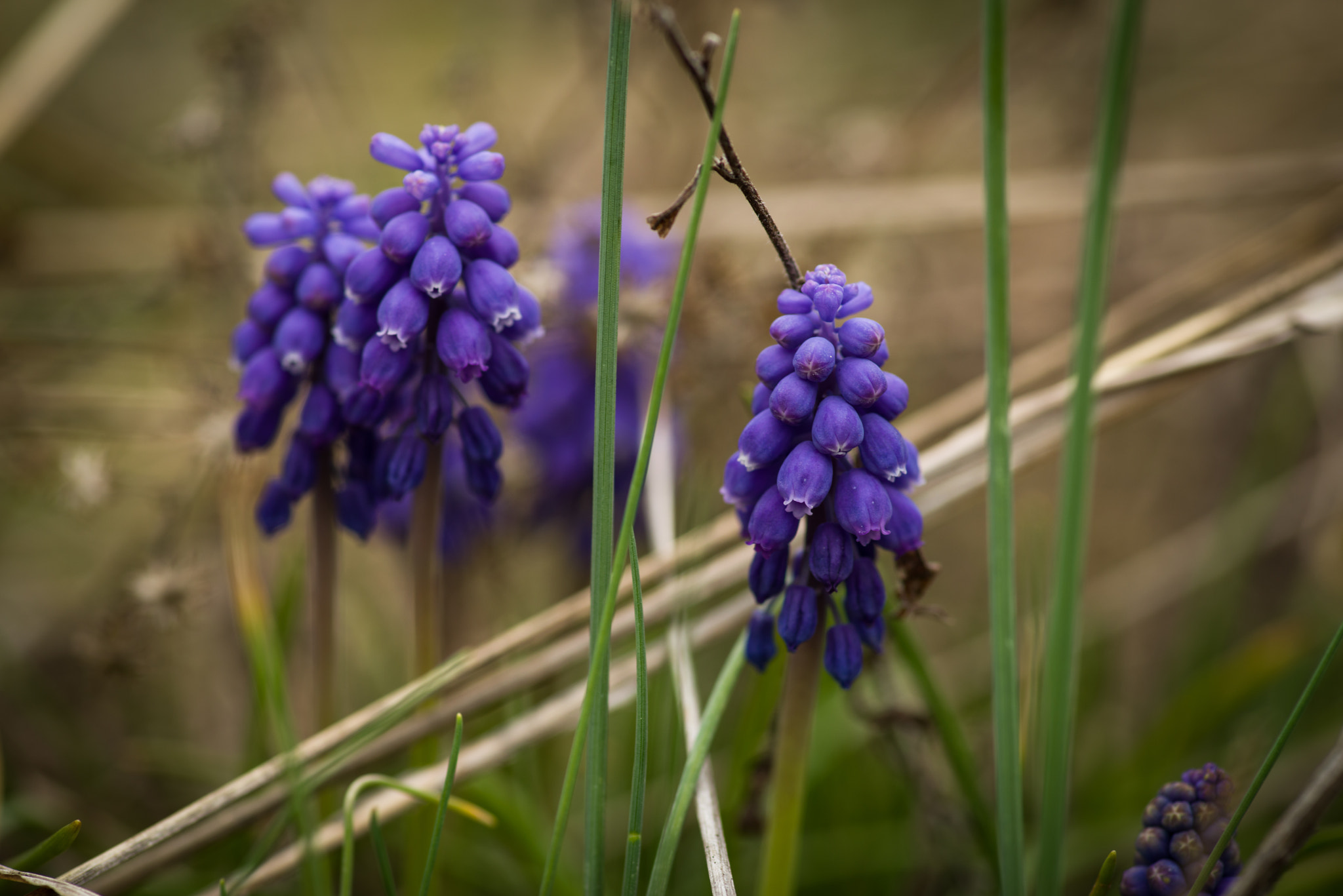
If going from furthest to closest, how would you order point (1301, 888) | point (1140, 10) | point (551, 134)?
point (551, 134)
point (1301, 888)
point (1140, 10)

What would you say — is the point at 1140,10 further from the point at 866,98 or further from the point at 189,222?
the point at 866,98

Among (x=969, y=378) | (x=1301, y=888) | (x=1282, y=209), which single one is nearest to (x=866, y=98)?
(x=969, y=378)

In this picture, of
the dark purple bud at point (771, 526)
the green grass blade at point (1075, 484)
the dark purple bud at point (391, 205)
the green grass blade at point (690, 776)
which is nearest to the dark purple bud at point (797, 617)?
the dark purple bud at point (771, 526)

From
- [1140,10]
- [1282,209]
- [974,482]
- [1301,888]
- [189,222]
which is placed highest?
[189,222]

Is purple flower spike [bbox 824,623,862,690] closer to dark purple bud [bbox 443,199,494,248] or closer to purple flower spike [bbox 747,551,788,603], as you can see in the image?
purple flower spike [bbox 747,551,788,603]

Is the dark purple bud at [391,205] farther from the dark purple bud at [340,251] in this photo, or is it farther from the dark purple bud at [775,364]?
the dark purple bud at [775,364]

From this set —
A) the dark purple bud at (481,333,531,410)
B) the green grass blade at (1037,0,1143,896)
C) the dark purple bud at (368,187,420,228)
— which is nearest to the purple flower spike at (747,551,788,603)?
the green grass blade at (1037,0,1143,896)

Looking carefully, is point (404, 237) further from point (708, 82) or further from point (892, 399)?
point (892, 399)
